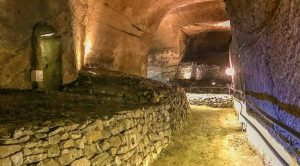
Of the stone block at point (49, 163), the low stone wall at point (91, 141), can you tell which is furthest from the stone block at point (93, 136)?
the stone block at point (49, 163)

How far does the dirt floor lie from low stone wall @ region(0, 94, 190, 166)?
0.50m

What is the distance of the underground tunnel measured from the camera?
426 cm

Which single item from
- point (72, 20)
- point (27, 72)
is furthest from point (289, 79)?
point (72, 20)

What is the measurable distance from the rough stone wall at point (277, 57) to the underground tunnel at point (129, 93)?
20 millimetres

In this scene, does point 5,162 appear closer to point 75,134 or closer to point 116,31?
point 75,134

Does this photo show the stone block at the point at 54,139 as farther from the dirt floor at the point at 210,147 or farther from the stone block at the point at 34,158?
the dirt floor at the point at 210,147

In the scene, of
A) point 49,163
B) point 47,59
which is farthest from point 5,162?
point 47,59

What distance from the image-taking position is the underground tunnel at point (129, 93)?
14.0 ft

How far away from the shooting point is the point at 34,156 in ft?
12.7

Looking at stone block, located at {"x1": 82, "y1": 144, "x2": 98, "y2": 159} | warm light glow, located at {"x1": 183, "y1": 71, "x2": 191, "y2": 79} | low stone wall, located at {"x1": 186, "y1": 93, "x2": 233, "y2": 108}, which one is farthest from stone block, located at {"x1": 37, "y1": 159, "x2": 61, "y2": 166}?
warm light glow, located at {"x1": 183, "y1": 71, "x2": 191, "y2": 79}

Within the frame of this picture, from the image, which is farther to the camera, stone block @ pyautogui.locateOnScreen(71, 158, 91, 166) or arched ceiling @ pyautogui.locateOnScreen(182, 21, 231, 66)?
arched ceiling @ pyautogui.locateOnScreen(182, 21, 231, 66)

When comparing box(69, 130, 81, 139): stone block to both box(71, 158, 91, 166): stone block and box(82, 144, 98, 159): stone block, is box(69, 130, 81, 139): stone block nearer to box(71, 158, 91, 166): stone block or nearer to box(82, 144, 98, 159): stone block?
box(82, 144, 98, 159): stone block

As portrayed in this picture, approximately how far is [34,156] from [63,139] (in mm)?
560

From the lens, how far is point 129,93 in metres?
8.88
